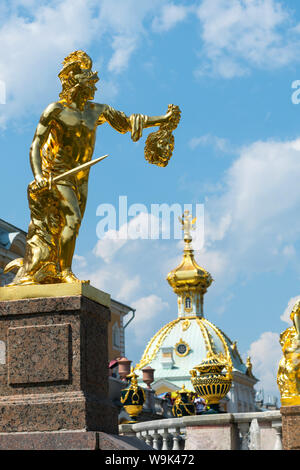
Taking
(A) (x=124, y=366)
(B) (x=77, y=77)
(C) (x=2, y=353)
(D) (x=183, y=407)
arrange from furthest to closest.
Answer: (A) (x=124, y=366)
(D) (x=183, y=407)
(B) (x=77, y=77)
(C) (x=2, y=353)

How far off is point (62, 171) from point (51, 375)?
2.15 meters

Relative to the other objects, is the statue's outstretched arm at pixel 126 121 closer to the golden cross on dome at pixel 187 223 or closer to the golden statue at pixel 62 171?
the golden statue at pixel 62 171

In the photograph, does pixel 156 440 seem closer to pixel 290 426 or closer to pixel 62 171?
pixel 290 426

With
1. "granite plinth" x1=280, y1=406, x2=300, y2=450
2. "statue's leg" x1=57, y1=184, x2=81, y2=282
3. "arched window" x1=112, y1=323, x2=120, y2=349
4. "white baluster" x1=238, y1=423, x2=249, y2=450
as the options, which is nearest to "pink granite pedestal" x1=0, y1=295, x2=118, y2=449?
"statue's leg" x1=57, y1=184, x2=81, y2=282

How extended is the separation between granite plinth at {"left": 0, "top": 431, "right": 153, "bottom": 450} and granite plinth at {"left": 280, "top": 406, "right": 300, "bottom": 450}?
3.94 m

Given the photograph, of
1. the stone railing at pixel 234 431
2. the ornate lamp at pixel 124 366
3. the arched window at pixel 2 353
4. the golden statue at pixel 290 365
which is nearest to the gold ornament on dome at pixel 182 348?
the ornate lamp at pixel 124 366

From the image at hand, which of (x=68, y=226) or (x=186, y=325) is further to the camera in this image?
(x=186, y=325)

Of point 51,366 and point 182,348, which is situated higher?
point 182,348

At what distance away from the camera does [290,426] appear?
10156 millimetres

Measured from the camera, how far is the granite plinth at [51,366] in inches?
269

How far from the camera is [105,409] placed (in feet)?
23.6

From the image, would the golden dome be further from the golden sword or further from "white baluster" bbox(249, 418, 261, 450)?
the golden sword

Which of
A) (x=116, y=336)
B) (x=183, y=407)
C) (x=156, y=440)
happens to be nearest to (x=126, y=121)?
(x=156, y=440)
